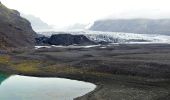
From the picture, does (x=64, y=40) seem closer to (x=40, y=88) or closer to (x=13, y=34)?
(x=13, y=34)

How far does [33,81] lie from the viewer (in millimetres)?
76938

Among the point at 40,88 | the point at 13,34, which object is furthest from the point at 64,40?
the point at 40,88

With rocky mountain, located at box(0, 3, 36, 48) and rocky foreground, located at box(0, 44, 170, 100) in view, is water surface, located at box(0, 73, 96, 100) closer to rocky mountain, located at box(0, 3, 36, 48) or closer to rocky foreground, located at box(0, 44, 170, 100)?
rocky foreground, located at box(0, 44, 170, 100)

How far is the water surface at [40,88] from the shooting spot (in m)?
61.2

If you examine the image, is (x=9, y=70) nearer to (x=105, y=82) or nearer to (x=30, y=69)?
(x=30, y=69)

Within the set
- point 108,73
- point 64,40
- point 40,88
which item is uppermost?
point 64,40

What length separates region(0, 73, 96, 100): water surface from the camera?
201 ft

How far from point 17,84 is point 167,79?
28.6m

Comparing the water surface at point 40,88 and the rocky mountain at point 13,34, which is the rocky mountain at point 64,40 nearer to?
the rocky mountain at point 13,34

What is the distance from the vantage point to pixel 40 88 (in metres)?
68.8

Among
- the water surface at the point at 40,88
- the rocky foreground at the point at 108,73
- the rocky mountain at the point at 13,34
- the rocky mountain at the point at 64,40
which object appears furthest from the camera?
the rocky mountain at the point at 64,40

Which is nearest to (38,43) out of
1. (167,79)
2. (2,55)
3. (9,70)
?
(2,55)

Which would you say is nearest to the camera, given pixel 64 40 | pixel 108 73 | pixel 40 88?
pixel 40 88

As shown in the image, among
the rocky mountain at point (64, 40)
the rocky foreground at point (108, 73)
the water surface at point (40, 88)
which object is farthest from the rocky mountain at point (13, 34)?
the water surface at point (40, 88)
